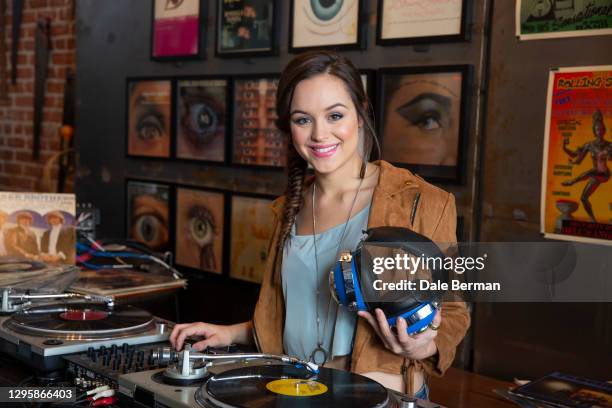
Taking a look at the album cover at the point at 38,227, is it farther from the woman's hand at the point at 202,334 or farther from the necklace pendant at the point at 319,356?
the necklace pendant at the point at 319,356

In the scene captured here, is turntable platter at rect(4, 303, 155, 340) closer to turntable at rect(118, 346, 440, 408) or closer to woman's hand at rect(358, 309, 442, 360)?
turntable at rect(118, 346, 440, 408)

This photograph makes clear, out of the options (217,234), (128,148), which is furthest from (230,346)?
(128,148)

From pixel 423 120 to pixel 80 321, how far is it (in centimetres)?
125

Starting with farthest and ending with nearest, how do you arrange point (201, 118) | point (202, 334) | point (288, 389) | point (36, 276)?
point (201, 118) → point (36, 276) → point (202, 334) → point (288, 389)

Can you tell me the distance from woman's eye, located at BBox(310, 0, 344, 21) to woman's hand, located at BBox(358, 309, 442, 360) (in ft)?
5.01

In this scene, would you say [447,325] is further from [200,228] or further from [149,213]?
[149,213]

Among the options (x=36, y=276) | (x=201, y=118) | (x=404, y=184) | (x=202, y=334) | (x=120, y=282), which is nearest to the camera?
(x=404, y=184)

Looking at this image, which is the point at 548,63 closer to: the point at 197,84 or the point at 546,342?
the point at 546,342

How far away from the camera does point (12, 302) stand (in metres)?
2.16

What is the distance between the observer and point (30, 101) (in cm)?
501

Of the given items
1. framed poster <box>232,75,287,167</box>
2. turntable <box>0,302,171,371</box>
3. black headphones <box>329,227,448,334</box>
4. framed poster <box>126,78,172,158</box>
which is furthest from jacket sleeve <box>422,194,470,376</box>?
framed poster <box>126,78,172,158</box>

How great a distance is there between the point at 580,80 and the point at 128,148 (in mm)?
2381

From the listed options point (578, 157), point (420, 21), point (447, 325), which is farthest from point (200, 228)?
point (447, 325)

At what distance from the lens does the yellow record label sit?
4.47 ft
